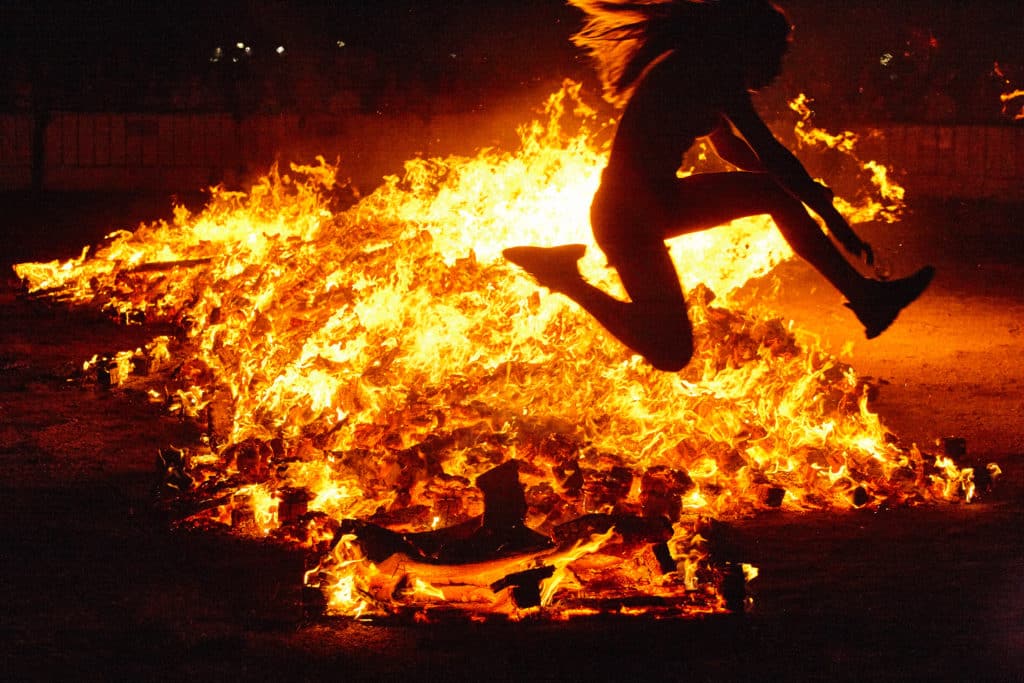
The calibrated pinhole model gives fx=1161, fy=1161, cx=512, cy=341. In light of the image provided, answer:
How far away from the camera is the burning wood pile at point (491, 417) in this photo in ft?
14.9

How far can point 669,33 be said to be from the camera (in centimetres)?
456

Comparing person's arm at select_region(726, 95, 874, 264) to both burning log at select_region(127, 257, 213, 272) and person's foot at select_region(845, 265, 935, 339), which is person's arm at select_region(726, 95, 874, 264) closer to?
person's foot at select_region(845, 265, 935, 339)

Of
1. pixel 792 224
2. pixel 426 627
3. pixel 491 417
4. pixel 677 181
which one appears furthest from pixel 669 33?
pixel 426 627

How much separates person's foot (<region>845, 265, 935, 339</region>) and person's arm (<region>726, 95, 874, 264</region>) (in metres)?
0.19

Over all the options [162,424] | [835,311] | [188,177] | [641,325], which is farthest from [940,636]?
[188,177]

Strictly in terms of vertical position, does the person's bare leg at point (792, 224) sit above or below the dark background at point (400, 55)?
below

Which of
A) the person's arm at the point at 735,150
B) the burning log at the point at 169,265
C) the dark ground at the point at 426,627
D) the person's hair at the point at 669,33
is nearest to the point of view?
the dark ground at the point at 426,627

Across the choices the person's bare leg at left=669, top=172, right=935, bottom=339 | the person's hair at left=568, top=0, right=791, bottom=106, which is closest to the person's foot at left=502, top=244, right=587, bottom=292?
the person's bare leg at left=669, top=172, right=935, bottom=339

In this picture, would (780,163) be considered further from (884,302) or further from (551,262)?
(551,262)

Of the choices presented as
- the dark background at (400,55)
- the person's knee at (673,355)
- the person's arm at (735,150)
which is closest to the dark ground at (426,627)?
the person's knee at (673,355)

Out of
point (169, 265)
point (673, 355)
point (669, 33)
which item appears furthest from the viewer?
point (169, 265)

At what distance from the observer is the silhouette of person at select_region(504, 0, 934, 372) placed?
4.39 meters

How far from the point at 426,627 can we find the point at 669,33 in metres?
2.46

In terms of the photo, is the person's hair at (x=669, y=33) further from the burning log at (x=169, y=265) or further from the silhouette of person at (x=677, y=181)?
the burning log at (x=169, y=265)
